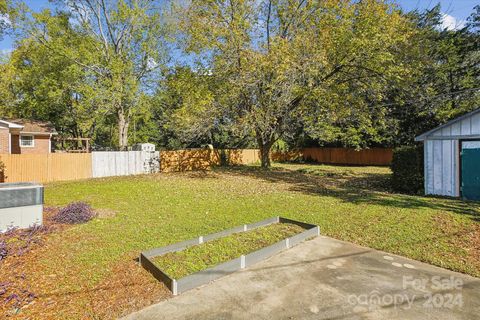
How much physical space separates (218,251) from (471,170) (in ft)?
29.6

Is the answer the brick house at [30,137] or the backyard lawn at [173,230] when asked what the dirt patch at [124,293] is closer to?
the backyard lawn at [173,230]

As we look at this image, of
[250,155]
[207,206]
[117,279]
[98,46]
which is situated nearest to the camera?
[117,279]

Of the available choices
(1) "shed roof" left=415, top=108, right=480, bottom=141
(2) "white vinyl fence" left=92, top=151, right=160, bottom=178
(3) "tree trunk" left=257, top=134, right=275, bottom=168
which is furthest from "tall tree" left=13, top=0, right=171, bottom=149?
(1) "shed roof" left=415, top=108, right=480, bottom=141

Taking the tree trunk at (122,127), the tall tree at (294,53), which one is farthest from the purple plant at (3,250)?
the tree trunk at (122,127)

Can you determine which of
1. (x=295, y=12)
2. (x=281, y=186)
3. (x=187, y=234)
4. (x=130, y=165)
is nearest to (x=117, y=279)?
(x=187, y=234)

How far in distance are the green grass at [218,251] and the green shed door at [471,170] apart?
6885mm

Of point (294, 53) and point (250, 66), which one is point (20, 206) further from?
point (294, 53)

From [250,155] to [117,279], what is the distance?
23095mm

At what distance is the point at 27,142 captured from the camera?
18781mm

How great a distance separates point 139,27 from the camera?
62.4 feet

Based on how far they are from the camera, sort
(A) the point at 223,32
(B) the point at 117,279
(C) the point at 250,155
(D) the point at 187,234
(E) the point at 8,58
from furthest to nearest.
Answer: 1. (C) the point at 250,155
2. (E) the point at 8,58
3. (A) the point at 223,32
4. (D) the point at 187,234
5. (B) the point at 117,279

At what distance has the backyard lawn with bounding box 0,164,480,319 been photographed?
342 cm

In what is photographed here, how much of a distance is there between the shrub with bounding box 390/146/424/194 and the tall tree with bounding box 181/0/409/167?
14.6 ft

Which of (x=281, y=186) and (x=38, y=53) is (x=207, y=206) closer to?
(x=281, y=186)
